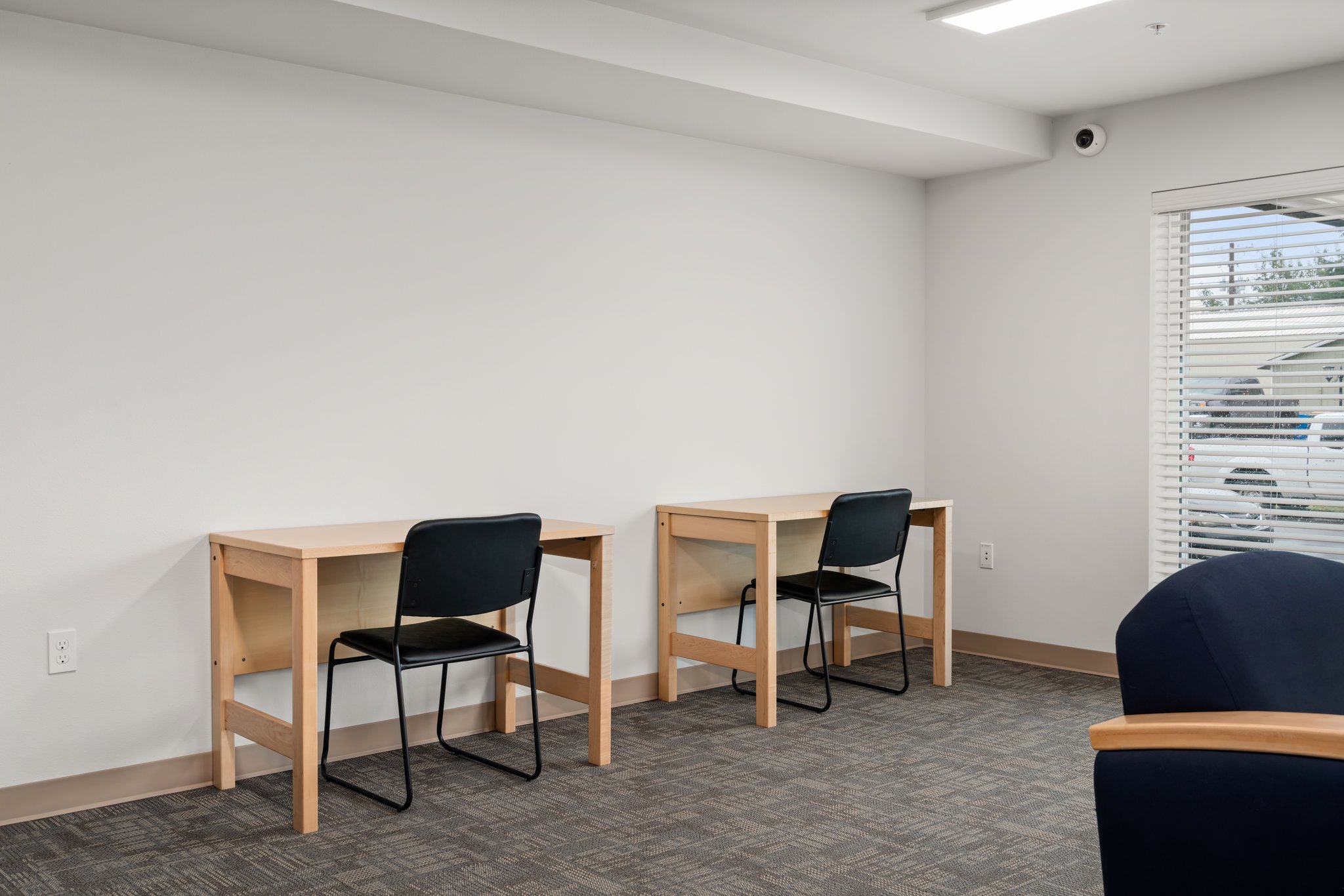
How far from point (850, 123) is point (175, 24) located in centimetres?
243

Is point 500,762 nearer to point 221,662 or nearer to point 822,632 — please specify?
point 221,662

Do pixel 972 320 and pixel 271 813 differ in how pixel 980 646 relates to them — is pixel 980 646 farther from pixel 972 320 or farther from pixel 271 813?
pixel 271 813

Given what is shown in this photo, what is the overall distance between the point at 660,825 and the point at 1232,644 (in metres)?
1.67

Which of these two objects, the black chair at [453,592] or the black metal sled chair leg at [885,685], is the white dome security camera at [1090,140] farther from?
the black chair at [453,592]

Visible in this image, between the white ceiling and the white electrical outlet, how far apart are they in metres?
2.44

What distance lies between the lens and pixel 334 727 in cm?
354

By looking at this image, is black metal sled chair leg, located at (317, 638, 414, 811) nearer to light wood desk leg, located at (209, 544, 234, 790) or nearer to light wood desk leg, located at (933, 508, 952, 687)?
light wood desk leg, located at (209, 544, 234, 790)

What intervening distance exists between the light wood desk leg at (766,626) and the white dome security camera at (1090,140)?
7.50ft

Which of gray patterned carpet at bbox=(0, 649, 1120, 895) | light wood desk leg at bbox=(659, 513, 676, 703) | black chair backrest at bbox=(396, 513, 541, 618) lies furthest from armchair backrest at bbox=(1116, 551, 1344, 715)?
light wood desk leg at bbox=(659, 513, 676, 703)

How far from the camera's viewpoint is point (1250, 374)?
172 inches

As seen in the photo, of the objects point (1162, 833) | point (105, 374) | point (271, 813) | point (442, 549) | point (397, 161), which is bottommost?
point (271, 813)

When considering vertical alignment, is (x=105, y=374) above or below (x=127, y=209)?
below

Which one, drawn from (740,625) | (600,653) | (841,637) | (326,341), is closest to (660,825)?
(600,653)

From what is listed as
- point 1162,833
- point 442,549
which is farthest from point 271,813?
point 1162,833
